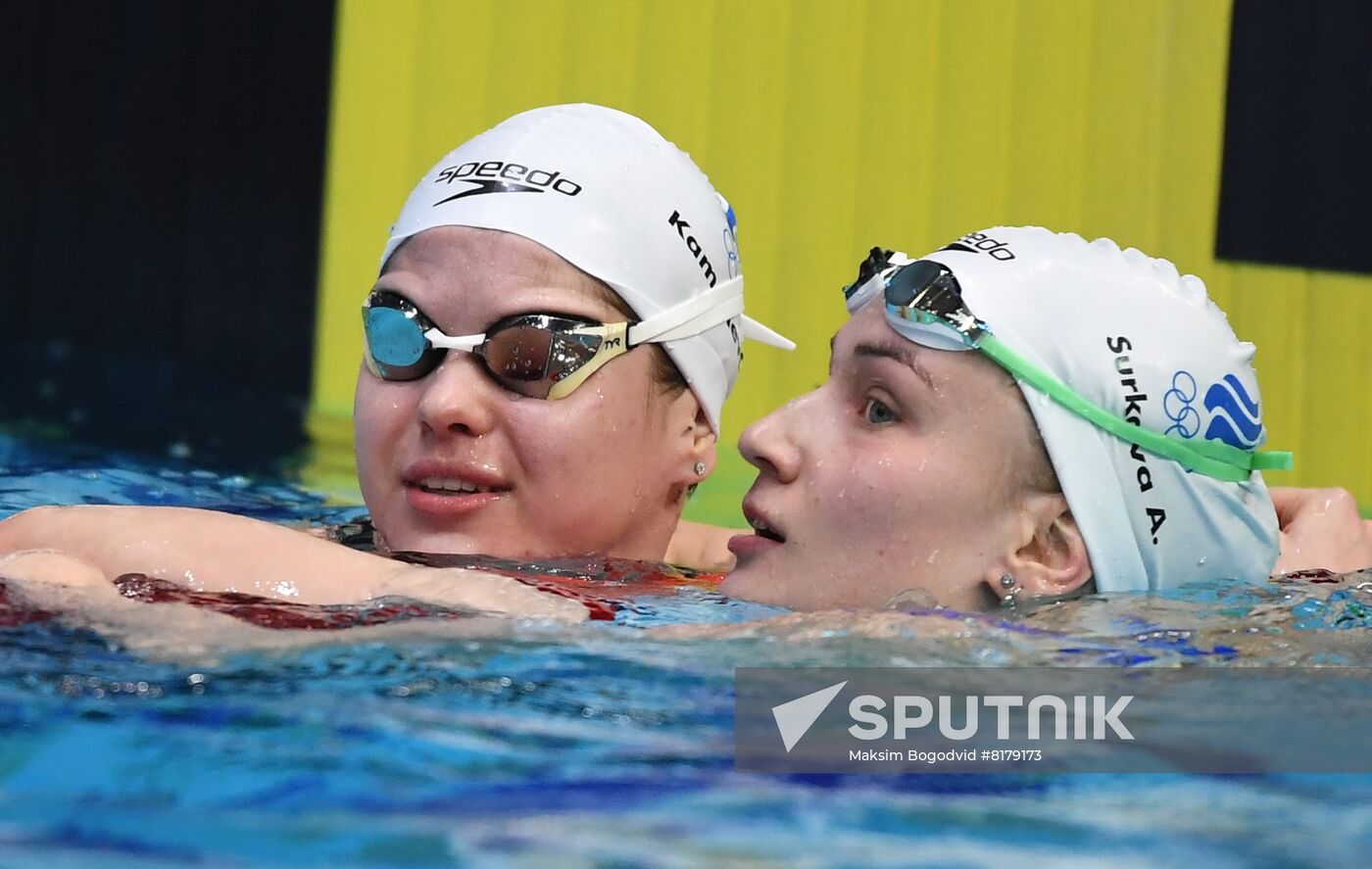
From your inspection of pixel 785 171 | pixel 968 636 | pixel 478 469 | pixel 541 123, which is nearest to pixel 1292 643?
pixel 968 636

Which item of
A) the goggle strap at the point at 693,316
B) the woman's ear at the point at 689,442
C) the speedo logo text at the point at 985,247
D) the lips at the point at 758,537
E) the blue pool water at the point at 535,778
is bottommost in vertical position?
the blue pool water at the point at 535,778

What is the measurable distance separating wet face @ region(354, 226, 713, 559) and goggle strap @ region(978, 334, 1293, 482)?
2.83 feet

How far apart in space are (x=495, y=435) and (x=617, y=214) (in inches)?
21.6

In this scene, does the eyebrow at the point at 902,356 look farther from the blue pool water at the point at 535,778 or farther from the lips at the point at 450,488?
the lips at the point at 450,488

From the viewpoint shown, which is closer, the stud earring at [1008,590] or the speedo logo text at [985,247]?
the stud earring at [1008,590]

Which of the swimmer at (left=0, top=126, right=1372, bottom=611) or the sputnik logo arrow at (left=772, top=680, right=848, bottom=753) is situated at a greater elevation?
the swimmer at (left=0, top=126, right=1372, bottom=611)

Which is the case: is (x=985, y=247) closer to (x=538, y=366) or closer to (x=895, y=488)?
(x=895, y=488)

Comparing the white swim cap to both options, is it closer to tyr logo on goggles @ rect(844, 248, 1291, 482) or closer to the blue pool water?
tyr logo on goggles @ rect(844, 248, 1291, 482)

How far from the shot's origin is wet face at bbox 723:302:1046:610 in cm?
261

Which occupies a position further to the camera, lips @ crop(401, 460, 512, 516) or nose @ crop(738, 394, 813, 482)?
lips @ crop(401, 460, 512, 516)

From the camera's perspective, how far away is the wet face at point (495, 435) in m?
3.11

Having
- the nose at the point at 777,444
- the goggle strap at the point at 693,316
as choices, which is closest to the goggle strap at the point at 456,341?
the goggle strap at the point at 693,316

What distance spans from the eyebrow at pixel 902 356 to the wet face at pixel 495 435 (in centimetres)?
69

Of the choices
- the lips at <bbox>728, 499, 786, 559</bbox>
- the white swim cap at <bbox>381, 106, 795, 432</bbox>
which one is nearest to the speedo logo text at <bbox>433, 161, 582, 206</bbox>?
the white swim cap at <bbox>381, 106, 795, 432</bbox>
